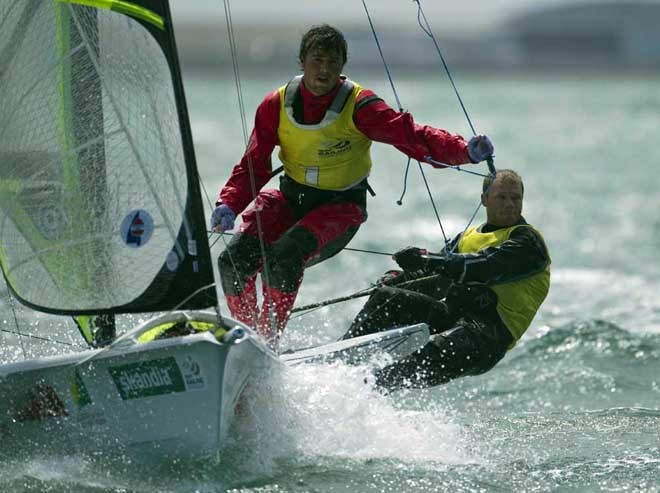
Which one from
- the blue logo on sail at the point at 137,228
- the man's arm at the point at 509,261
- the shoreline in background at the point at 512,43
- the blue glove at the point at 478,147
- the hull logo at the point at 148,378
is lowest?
the shoreline in background at the point at 512,43

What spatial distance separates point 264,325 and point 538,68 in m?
59.7

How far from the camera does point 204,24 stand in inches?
2606

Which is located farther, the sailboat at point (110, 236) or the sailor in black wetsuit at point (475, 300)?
the sailor in black wetsuit at point (475, 300)

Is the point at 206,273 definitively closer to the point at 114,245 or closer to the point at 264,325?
the point at 114,245

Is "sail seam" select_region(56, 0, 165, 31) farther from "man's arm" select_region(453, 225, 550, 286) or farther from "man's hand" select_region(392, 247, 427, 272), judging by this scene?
"man's arm" select_region(453, 225, 550, 286)

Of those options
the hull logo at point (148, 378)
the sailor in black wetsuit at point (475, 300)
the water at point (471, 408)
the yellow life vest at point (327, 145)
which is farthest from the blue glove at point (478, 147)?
the hull logo at point (148, 378)

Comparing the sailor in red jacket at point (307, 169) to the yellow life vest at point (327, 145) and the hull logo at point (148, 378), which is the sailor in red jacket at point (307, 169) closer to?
the yellow life vest at point (327, 145)

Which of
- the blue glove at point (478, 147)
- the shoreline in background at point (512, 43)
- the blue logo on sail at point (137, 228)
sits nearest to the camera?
the blue logo on sail at point (137, 228)

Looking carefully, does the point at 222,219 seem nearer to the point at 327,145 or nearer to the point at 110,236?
the point at 327,145

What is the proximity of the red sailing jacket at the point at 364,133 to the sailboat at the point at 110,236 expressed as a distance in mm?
743

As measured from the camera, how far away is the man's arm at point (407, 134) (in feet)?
15.5

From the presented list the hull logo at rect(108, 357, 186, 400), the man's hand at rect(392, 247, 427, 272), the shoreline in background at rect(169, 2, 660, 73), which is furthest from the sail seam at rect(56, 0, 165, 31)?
the shoreline in background at rect(169, 2, 660, 73)

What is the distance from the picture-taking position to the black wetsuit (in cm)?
489

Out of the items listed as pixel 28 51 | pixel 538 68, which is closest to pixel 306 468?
pixel 28 51
